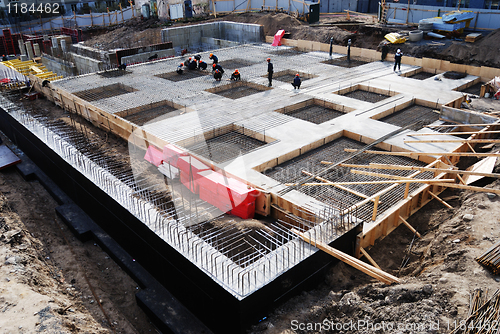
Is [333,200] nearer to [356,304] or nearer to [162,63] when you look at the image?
[356,304]

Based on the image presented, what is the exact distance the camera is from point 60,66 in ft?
88.5

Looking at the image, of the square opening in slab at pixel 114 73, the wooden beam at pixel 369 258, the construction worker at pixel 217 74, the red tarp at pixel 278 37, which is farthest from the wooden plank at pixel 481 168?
the red tarp at pixel 278 37

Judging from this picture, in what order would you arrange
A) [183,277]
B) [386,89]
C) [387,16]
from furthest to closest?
[387,16], [386,89], [183,277]

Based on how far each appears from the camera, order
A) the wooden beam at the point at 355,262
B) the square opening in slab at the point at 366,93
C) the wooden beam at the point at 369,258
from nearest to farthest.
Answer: the wooden beam at the point at 355,262, the wooden beam at the point at 369,258, the square opening in slab at the point at 366,93

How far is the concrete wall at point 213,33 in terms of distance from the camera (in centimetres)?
3030

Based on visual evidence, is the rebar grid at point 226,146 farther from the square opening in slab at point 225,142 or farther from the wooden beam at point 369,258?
the wooden beam at point 369,258

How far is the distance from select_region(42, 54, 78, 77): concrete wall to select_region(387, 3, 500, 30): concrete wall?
80.6ft

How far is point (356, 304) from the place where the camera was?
7.41 meters

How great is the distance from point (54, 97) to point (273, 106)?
1138 centimetres

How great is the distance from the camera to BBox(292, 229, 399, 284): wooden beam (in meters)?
7.62

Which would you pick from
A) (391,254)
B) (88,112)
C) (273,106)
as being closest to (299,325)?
(391,254)

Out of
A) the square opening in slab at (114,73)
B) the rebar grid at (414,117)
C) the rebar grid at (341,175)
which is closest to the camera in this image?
the rebar grid at (341,175)

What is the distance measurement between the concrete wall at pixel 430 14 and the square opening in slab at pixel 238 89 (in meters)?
17.8

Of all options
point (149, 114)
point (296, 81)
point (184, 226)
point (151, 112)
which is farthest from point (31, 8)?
point (184, 226)
